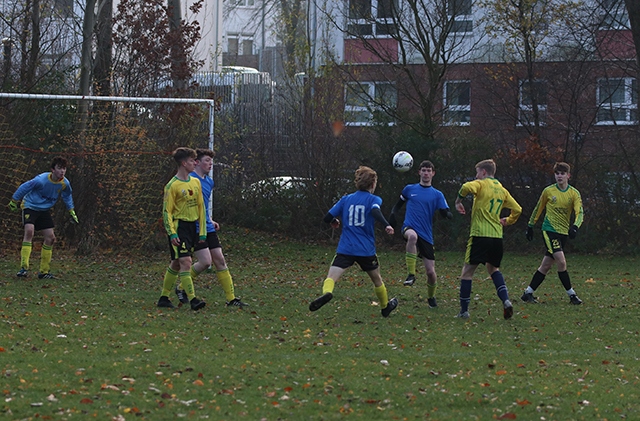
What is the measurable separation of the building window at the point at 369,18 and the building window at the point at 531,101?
142 inches

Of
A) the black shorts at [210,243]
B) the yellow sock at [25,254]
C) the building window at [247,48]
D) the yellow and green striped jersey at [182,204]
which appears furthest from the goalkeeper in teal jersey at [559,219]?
the building window at [247,48]

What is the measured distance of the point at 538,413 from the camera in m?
6.40

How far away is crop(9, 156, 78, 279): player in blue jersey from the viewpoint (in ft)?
47.0

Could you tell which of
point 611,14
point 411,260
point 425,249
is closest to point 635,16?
point 611,14

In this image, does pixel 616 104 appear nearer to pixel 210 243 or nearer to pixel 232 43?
pixel 210 243

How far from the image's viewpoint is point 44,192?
47.4 feet

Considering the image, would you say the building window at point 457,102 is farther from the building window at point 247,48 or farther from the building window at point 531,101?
the building window at point 247,48

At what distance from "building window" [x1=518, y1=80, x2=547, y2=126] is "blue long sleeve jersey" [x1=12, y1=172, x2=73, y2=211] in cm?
1229

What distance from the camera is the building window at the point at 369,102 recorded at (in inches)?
896

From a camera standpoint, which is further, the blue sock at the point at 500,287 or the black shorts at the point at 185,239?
the black shorts at the point at 185,239

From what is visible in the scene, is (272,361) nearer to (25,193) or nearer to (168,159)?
(25,193)

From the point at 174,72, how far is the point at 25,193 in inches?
331

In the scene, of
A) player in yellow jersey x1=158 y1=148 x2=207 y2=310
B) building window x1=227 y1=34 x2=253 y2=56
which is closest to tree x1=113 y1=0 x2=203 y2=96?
player in yellow jersey x1=158 y1=148 x2=207 y2=310

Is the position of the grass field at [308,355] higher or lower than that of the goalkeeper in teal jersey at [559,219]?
lower
